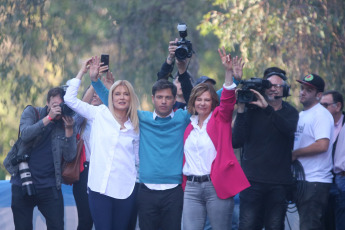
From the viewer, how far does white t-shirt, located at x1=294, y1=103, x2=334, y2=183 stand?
6266 millimetres

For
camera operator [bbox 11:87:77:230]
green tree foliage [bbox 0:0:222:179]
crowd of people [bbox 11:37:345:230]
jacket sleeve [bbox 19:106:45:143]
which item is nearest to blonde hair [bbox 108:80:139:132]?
crowd of people [bbox 11:37:345:230]

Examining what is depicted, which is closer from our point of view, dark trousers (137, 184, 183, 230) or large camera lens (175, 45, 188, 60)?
dark trousers (137, 184, 183, 230)

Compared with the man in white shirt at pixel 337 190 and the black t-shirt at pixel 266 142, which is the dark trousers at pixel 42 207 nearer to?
the black t-shirt at pixel 266 142

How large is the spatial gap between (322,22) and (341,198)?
431cm

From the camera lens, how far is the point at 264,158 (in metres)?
5.96

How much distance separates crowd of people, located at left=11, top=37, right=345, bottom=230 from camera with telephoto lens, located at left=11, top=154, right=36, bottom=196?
0.32 ft

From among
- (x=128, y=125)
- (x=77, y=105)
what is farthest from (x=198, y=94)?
(x=77, y=105)

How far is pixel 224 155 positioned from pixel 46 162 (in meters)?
1.83

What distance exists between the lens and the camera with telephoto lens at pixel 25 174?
239 inches

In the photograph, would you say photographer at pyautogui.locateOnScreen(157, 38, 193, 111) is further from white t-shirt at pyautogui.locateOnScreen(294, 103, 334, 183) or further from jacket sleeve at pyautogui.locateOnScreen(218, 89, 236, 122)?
white t-shirt at pyautogui.locateOnScreen(294, 103, 334, 183)

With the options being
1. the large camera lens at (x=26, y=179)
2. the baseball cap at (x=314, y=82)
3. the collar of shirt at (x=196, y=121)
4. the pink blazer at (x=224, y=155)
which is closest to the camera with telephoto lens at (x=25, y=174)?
the large camera lens at (x=26, y=179)

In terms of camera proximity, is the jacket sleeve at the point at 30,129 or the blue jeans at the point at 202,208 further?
the jacket sleeve at the point at 30,129

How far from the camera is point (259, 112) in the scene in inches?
239

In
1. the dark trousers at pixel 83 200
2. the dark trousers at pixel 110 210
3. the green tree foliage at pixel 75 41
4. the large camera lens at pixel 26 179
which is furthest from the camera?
the green tree foliage at pixel 75 41
